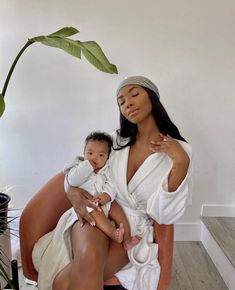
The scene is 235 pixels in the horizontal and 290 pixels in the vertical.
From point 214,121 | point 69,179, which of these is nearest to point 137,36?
point 214,121

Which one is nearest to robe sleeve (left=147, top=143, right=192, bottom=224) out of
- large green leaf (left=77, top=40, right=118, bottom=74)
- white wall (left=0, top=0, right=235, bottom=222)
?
large green leaf (left=77, top=40, right=118, bottom=74)

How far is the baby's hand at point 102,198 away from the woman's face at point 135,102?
1.18 feet

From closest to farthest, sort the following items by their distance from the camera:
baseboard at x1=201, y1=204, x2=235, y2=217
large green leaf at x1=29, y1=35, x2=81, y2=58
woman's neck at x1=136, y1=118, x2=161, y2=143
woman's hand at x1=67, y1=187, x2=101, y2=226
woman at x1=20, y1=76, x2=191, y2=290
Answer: large green leaf at x1=29, y1=35, x2=81, y2=58
woman at x1=20, y1=76, x2=191, y2=290
woman's hand at x1=67, y1=187, x2=101, y2=226
woman's neck at x1=136, y1=118, x2=161, y2=143
baseboard at x1=201, y1=204, x2=235, y2=217

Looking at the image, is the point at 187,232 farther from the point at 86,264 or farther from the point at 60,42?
the point at 60,42

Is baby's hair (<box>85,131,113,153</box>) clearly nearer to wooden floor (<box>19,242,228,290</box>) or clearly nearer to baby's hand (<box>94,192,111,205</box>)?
baby's hand (<box>94,192,111,205</box>)

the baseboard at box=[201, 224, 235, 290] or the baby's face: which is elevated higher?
the baby's face

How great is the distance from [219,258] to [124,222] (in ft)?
3.12

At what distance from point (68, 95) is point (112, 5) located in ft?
2.07

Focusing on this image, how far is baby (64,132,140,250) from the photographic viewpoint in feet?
4.38

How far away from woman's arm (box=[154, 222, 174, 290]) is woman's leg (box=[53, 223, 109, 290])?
23 cm

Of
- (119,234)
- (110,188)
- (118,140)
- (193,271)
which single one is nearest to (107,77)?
(118,140)

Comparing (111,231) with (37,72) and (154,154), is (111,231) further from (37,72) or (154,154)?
(37,72)

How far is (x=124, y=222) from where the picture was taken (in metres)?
1.36

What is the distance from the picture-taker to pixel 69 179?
143 cm
